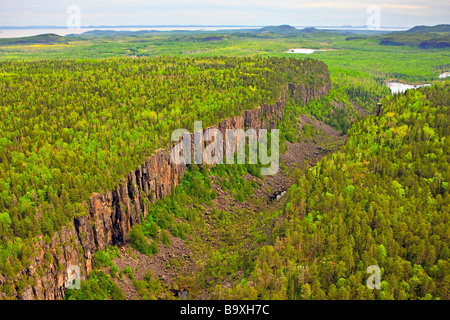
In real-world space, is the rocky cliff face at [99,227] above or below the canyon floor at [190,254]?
above

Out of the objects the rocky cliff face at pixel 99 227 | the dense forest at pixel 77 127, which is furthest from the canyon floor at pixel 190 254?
the dense forest at pixel 77 127

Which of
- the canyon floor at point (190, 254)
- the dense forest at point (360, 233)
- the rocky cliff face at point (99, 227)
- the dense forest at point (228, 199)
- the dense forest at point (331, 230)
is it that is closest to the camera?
the dense forest at point (360, 233)

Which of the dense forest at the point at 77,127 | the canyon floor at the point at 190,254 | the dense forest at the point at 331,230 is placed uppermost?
the dense forest at the point at 77,127

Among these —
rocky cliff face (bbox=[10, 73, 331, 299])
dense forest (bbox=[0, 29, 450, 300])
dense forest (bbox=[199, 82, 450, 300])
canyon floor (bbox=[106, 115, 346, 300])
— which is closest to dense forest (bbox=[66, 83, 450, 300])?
dense forest (bbox=[199, 82, 450, 300])

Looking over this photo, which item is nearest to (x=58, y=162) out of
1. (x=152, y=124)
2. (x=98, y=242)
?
(x=98, y=242)

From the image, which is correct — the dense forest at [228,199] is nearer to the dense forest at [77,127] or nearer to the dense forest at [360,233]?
the dense forest at [360,233]

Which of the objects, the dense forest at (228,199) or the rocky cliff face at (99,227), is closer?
the rocky cliff face at (99,227)

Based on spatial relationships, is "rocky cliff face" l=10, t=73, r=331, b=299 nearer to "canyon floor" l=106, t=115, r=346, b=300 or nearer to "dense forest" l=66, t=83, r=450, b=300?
"dense forest" l=66, t=83, r=450, b=300
